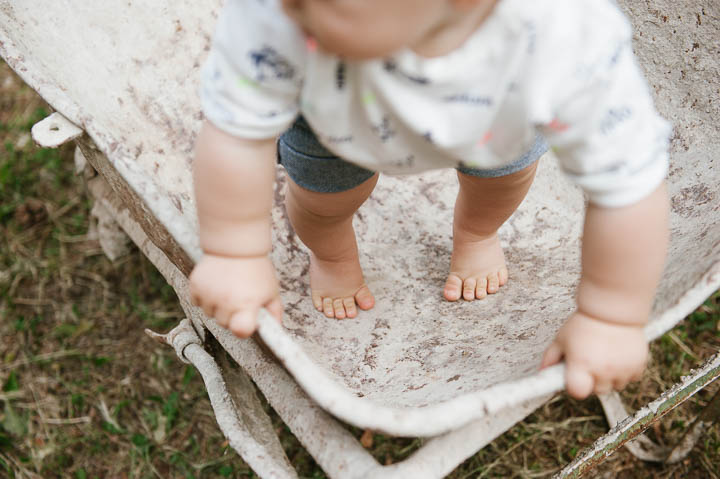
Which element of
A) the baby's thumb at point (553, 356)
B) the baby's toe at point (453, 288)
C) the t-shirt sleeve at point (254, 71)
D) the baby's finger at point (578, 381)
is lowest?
the baby's toe at point (453, 288)

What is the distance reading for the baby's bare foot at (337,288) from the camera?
115 cm

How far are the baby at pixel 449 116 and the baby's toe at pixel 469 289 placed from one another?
1.35 feet

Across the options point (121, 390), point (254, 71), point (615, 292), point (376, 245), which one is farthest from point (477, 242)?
point (121, 390)

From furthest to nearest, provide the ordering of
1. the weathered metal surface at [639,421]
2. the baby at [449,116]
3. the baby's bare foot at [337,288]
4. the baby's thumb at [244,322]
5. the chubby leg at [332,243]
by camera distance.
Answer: the baby's bare foot at [337,288], the chubby leg at [332,243], the weathered metal surface at [639,421], the baby's thumb at [244,322], the baby at [449,116]

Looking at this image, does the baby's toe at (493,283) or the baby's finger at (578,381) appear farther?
the baby's toe at (493,283)

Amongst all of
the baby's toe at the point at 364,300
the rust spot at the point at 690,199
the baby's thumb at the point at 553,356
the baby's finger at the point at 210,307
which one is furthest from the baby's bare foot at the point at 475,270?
the baby's finger at the point at 210,307

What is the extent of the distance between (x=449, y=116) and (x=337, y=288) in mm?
549

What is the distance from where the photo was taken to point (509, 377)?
0.83m

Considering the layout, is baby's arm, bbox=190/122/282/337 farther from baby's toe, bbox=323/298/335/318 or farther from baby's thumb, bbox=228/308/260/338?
baby's toe, bbox=323/298/335/318

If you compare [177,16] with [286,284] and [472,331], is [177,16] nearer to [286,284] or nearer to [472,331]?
[286,284]

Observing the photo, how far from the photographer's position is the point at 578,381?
0.67 metres

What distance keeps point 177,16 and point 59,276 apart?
91 centimetres

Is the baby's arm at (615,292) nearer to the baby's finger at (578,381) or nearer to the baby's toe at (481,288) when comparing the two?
the baby's finger at (578,381)

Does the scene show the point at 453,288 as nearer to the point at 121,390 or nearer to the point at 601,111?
the point at 601,111
